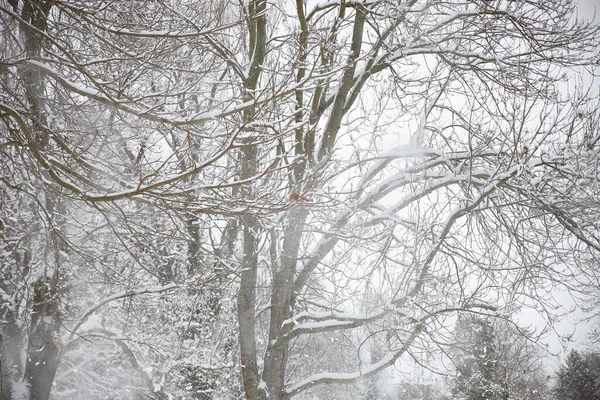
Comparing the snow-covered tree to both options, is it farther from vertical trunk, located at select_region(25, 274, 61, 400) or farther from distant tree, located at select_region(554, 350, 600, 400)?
distant tree, located at select_region(554, 350, 600, 400)

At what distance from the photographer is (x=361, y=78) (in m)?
4.96

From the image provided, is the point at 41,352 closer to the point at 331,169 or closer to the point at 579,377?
the point at 331,169

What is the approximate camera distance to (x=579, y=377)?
1830 cm

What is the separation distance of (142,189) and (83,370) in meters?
10.1

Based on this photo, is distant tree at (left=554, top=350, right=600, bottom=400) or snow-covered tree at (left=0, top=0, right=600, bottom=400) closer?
snow-covered tree at (left=0, top=0, right=600, bottom=400)

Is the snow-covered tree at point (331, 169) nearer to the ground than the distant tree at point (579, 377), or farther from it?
farther from it

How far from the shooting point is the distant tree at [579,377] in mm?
17891

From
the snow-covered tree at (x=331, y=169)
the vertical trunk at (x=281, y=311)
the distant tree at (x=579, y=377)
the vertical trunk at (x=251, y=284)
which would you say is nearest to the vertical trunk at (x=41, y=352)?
the snow-covered tree at (x=331, y=169)

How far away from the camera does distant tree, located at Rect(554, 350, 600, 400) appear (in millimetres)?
17891

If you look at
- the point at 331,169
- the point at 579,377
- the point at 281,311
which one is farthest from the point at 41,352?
the point at 579,377

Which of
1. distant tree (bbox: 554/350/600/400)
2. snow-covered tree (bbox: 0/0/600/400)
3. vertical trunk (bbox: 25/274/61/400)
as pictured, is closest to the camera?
snow-covered tree (bbox: 0/0/600/400)

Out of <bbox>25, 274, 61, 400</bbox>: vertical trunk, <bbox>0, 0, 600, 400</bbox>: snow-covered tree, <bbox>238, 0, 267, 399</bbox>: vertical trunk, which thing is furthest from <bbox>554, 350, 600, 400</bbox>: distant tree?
<bbox>25, 274, 61, 400</bbox>: vertical trunk

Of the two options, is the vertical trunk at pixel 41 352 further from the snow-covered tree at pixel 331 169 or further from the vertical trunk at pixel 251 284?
the vertical trunk at pixel 251 284

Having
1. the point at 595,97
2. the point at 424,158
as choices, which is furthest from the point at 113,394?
the point at 595,97
